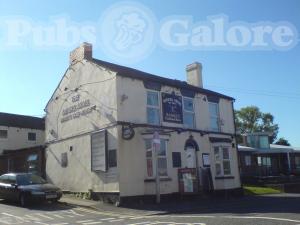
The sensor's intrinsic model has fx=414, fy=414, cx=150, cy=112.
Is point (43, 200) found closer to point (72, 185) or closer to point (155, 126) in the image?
point (72, 185)

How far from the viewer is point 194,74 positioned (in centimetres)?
2897

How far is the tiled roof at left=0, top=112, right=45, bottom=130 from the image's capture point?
3951 cm


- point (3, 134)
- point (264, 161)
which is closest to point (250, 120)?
point (264, 161)

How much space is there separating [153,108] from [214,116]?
18.9ft

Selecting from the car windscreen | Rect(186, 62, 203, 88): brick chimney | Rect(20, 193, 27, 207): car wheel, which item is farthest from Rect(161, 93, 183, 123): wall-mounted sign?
Rect(20, 193, 27, 207): car wheel

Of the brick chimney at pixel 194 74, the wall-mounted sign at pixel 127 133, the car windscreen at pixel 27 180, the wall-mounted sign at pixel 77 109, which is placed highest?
the brick chimney at pixel 194 74

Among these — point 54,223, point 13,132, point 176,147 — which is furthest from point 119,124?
point 13,132

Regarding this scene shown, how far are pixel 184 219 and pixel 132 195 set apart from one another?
20.2ft

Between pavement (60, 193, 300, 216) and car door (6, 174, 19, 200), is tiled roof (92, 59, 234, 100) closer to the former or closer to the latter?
pavement (60, 193, 300, 216)

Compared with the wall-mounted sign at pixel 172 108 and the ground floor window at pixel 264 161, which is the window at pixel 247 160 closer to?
the ground floor window at pixel 264 161

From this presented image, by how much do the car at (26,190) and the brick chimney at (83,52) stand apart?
7632 mm

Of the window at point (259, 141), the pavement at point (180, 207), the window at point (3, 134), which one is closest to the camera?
the pavement at point (180, 207)

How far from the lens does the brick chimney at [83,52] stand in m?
24.0

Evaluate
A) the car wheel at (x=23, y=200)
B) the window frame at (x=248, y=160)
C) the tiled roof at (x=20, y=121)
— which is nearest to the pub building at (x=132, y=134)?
the car wheel at (x=23, y=200)
